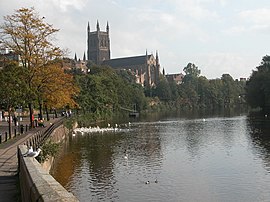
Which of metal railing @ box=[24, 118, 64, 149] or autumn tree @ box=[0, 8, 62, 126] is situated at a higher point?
autumn tree @ box=[0, 8, 62, 126]

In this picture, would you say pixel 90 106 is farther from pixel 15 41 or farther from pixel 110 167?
pixel 110 167

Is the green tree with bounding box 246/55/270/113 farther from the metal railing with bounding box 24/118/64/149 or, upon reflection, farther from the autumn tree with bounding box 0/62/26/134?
the metal railing with bounding box 24/118/64/149

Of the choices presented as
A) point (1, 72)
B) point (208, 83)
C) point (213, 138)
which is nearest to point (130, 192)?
point (1, 72)

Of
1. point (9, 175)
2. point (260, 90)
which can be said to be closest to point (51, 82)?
point (9, 175)

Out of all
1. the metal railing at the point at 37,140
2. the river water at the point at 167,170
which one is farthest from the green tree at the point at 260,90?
the metal railing at the point at 37,140

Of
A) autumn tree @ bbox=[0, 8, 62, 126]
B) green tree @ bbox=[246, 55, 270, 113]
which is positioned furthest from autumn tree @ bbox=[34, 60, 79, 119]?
green tree @ bbox=[246, 55, 270, 113]

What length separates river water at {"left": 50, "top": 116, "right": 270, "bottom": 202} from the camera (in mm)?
20062

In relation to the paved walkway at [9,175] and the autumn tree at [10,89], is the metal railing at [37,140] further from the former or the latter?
the autumn tree at [10,89]

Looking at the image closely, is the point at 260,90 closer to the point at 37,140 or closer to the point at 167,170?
the point at 167,170

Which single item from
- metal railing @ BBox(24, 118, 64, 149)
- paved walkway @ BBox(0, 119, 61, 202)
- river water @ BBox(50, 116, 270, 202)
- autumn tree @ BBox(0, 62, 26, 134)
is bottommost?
river water @ BBox(50, 116, 270, 202)

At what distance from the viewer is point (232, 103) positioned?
556ft

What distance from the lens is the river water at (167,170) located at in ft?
65.8

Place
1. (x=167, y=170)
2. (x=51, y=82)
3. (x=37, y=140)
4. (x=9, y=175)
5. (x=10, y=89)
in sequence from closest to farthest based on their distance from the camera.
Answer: (x=9, y=175) → (x=167, y=170) → (x=37, y=140) → (x=10, y=89) → (x=51, y=82)

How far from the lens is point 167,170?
84.9ft
